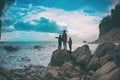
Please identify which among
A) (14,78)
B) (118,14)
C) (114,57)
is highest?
(118,14)

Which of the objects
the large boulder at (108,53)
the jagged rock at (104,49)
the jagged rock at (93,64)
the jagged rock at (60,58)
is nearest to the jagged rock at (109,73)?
the large boulder at (108,53)

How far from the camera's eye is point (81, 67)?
34.0 meters

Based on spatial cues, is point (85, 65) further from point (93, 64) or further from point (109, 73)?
point (109, 73)

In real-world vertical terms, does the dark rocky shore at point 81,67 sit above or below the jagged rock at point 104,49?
below

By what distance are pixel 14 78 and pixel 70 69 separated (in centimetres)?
677

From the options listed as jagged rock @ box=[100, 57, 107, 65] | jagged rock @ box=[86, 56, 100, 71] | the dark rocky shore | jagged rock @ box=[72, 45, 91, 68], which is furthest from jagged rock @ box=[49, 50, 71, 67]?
jagged rock @ box=[100, 57, 107, 65]

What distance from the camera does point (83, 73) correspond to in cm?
3203

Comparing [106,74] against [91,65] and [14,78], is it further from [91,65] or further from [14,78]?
[14,78]

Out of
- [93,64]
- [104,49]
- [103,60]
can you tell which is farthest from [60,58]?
[103,60]

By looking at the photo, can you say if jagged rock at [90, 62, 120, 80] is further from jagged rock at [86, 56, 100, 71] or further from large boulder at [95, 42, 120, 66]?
jagged rock at [86, 56, 100, 71]

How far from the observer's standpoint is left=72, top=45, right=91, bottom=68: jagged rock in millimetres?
34031

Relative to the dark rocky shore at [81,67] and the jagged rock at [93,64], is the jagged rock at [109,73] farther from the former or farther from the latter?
the jagged rock at [93,64]

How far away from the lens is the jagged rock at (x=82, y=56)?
3403 cm

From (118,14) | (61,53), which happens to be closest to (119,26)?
(118,14)
